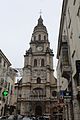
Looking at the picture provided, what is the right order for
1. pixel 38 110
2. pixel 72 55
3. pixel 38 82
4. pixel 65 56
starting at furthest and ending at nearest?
1. pixel 38 82
2. pixel 38 110
3. pixel 65 56
4. pixel 72 55

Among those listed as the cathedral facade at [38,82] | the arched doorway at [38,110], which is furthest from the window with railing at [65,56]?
the arched doorway at [38,110]

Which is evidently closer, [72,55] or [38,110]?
[72,55]

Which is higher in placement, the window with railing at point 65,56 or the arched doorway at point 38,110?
the window with railing at point 65,56

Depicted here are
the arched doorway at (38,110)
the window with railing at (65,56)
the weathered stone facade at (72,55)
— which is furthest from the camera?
the arched doorway at (38,110)

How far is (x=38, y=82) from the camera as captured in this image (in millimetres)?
50844

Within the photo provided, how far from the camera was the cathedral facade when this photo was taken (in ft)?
154

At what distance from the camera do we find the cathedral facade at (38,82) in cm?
4684

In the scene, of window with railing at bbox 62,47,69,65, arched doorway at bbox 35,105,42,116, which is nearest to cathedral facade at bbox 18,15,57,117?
arched doorway at bbox 35,105,42,116

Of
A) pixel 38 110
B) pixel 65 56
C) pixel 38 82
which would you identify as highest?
pixel 38 82

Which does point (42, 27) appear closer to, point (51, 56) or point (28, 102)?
point (51, 56)

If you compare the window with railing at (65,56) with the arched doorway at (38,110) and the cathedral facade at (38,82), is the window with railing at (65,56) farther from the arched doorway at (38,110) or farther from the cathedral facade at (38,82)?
the arched doorway at (38,110)

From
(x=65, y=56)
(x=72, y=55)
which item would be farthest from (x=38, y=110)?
(x=72, y=55)

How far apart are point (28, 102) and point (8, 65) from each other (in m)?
→ 11.9

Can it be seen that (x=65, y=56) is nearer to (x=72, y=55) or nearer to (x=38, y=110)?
(x=72, y=55)
